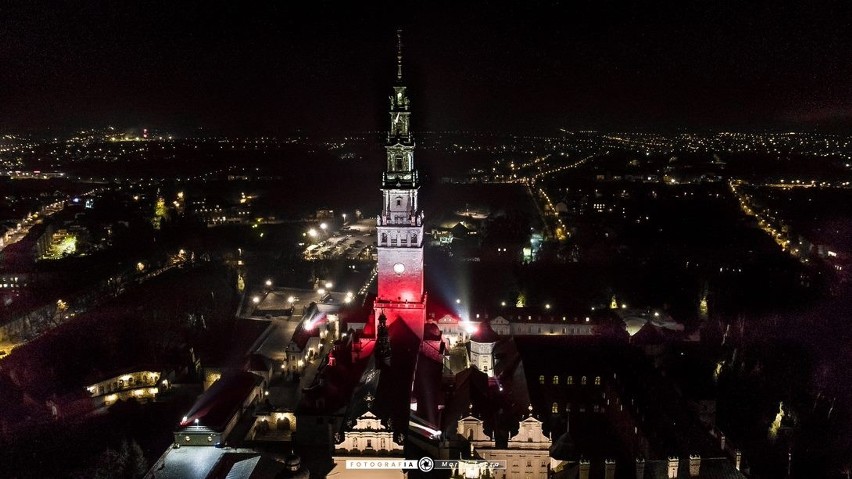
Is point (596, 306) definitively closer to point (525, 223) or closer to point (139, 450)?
point (139, 450)

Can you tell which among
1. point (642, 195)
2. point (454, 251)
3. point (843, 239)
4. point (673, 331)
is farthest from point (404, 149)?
point (642, 195)

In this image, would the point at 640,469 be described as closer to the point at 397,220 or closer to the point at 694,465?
the point at 694,465

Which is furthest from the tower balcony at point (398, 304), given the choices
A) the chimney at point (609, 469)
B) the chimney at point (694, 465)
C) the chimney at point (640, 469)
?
the chimney at point (694, 465)

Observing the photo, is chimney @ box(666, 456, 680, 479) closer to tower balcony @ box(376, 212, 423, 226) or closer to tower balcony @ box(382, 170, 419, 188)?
tower balcony @ box(376, 212, 423, 226)

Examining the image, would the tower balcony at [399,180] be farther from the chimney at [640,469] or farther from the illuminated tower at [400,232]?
the chimney at [640,469]

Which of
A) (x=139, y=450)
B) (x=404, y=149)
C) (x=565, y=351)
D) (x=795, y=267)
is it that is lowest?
(x=139, y=450)

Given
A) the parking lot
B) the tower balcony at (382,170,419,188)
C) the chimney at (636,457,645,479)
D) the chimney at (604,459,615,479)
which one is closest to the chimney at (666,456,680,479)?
the chimney at (636,457,645,479)

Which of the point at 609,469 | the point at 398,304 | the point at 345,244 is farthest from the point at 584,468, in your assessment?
the point at 345,244
